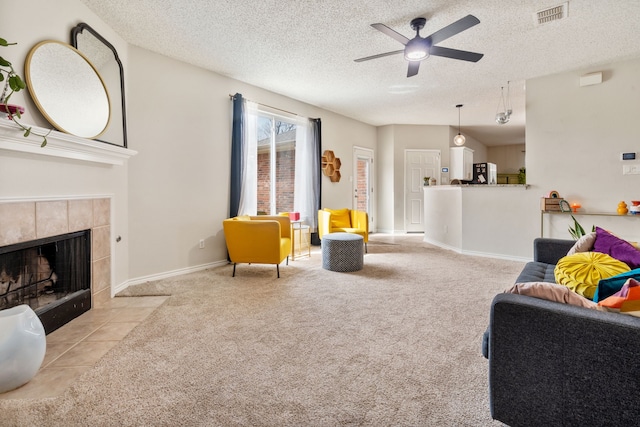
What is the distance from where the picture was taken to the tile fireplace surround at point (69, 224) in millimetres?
2113

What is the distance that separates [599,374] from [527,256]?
4.30m

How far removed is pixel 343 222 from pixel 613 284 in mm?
4417

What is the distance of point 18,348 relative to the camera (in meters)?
1.64

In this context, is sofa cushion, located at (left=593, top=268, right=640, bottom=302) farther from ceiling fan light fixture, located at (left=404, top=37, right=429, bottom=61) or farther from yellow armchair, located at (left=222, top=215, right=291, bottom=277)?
yellow armchair, located at (left=222, top=215, right=291, bottom=277)

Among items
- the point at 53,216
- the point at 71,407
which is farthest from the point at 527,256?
the point at 53,216

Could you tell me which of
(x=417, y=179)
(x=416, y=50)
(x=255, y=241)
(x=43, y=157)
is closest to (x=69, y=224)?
(x=43, y=157)

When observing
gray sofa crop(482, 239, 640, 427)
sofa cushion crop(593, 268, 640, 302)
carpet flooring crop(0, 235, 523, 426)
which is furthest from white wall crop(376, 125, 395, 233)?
gray sofa crop(482, 239, 640, 427)

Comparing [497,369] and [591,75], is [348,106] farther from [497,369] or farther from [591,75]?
[497,369]

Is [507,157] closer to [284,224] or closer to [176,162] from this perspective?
[284,224]

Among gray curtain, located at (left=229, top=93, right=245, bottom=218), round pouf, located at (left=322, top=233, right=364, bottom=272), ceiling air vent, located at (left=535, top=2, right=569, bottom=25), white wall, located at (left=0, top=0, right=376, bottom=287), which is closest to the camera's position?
white wall, located at (left=0, top=0, right=376, bottom=287)

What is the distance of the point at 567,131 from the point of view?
14.3 feet

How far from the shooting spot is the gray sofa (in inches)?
40.9

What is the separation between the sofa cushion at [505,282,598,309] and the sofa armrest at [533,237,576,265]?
173cm

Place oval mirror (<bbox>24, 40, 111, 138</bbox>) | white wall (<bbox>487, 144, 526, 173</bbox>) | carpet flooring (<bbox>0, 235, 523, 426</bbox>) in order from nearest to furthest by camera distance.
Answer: carpet flooring (<bbox>0, 235, 523, 426</bbox>), oval mirror (<bbox>24, 40, 111, 138</bbox>), white wall (<bbox>487, 144, 526, 173</bbox>)
